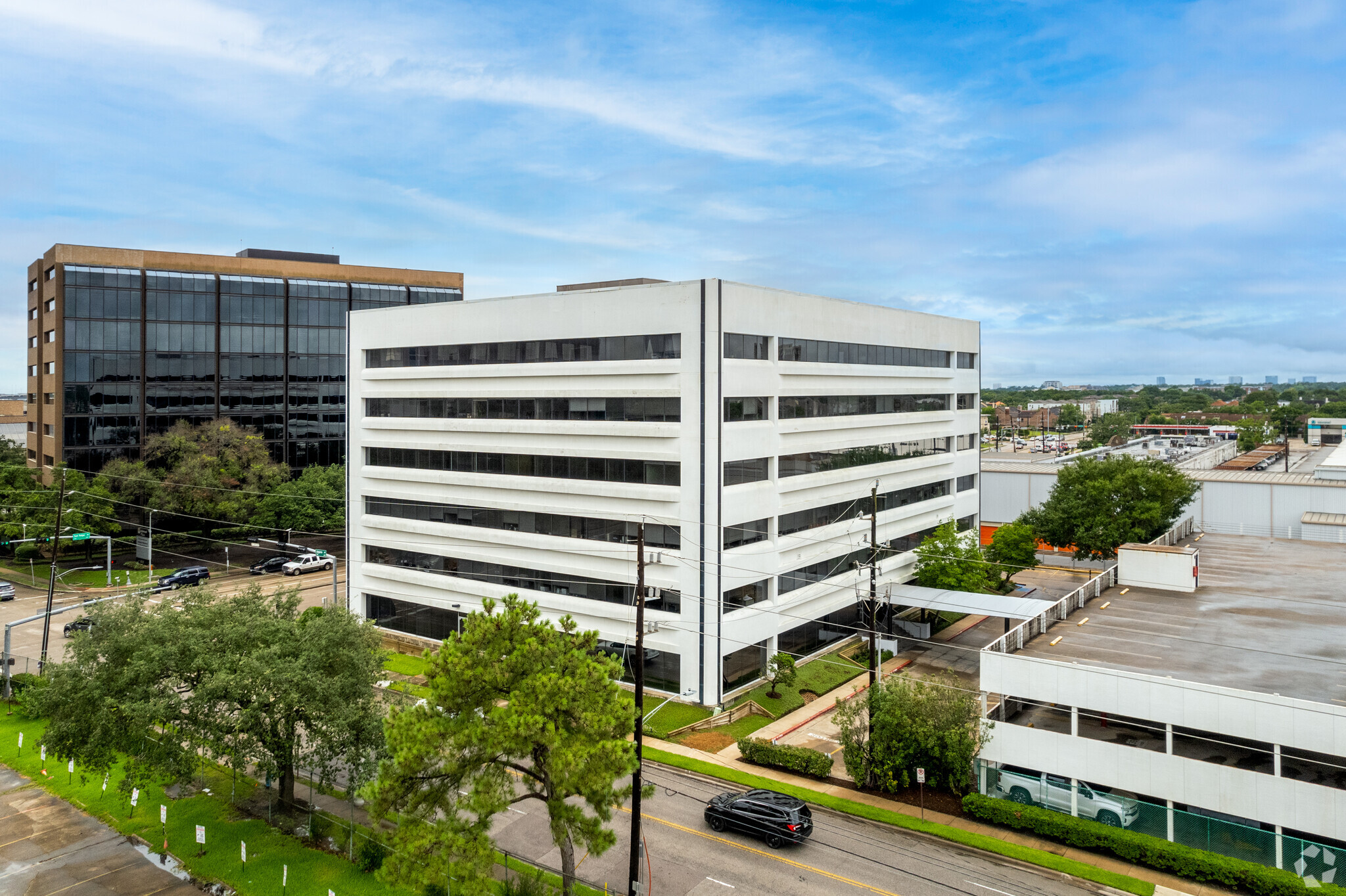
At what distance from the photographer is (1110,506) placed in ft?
196

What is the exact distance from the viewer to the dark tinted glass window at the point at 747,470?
138ft

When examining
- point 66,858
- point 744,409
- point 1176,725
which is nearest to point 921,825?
point 1176,725

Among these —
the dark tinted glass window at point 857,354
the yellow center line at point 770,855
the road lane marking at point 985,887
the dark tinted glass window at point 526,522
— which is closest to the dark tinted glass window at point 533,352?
the dark tinted glass window at point 857,354

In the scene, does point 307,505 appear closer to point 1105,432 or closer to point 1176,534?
point 1176,534

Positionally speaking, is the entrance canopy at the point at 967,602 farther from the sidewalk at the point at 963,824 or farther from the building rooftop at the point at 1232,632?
the sidewalk at the point at 963,824

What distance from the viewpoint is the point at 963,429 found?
64.1 m

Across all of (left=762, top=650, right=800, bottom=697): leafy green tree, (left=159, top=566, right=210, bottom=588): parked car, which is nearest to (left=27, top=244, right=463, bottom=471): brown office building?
(left=159, top=566, right=210, bottom=588): parked car

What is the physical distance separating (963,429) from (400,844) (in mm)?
53583

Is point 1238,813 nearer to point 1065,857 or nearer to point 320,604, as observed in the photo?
point 1065,857

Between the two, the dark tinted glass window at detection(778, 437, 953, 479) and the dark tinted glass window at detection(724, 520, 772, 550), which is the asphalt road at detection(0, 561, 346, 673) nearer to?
the dark tinted glass window at detection(724, 520, 772, 550)

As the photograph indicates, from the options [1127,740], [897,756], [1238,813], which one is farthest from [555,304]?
[1238,813]

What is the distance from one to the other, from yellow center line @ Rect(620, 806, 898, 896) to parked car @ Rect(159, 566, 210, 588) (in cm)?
5372

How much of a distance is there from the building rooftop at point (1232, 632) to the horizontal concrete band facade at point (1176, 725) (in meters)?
2.33

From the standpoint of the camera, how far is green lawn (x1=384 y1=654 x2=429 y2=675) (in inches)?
1844
